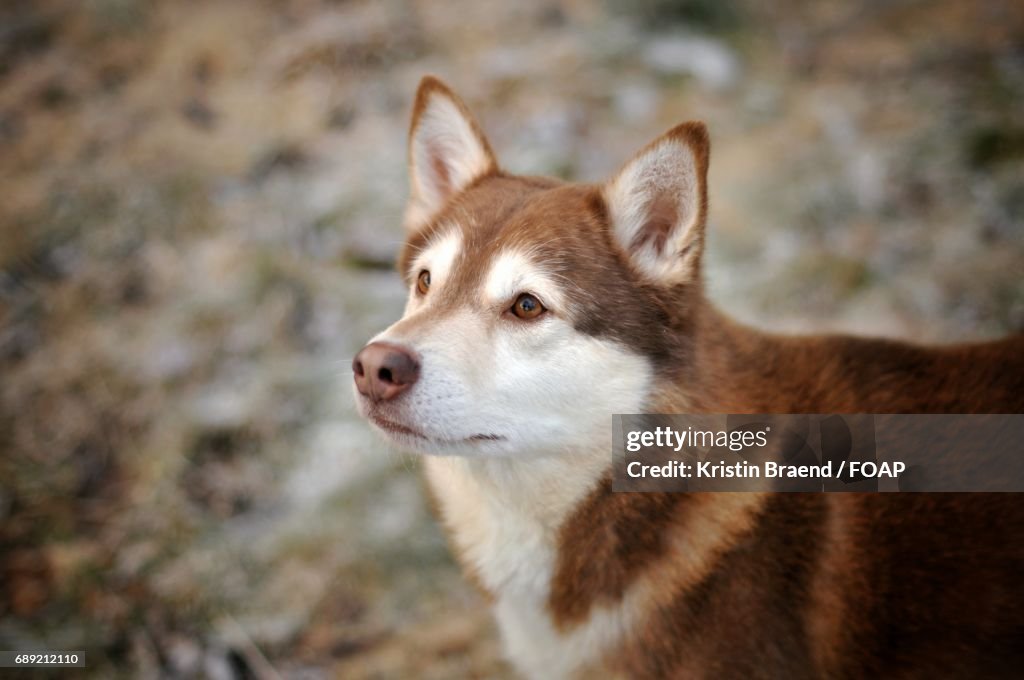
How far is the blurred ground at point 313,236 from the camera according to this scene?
3.53 meters

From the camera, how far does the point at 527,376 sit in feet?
7.45

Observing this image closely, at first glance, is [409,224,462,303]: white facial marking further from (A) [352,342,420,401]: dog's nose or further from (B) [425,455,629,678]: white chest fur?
(B) [425,455,629,678]: white chest fur

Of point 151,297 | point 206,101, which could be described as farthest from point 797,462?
point 206,101

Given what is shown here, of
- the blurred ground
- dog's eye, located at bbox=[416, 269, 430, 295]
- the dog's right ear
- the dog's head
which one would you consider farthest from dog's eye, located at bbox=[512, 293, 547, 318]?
the blurred ground

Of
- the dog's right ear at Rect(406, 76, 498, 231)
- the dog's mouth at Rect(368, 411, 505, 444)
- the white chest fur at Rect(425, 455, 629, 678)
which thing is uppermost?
the dog's right ear at Rect(406, 76, 498, 231)

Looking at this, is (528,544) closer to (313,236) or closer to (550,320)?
(550,320)

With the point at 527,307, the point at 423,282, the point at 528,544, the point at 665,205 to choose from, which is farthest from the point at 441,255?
the point at 528,544

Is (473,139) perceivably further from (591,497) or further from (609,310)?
(591,497)

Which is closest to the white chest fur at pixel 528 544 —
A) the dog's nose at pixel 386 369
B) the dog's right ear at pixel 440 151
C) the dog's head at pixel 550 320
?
the dog's head at pixel 550 320

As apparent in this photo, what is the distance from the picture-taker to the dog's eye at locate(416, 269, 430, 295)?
8.75ft

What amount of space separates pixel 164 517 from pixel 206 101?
3.79 metres

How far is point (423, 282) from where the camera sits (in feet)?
8.80

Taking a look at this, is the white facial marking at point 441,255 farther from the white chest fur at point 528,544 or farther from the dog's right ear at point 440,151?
the white chest fur at point 528,544

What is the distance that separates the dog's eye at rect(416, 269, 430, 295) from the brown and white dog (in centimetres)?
15
